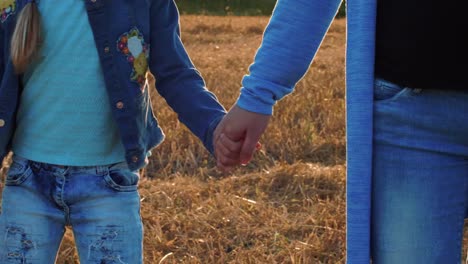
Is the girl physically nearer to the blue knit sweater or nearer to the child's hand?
the child's hand

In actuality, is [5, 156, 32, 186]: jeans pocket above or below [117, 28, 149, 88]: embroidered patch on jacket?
below

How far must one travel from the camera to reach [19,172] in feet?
7.63

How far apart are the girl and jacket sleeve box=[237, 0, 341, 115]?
0.41 metres

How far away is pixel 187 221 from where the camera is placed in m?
4.00

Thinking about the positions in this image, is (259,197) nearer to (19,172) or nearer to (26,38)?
(19,172)

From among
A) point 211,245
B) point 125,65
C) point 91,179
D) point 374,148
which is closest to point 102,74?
point 125,65

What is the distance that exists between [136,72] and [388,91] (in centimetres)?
77

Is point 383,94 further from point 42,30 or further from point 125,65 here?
point 42,30

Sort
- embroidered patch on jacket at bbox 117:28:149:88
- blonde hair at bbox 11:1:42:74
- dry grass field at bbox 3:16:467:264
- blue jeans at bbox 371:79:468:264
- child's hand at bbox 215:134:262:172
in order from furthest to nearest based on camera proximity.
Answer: dry grass field at bbox 3:16:467:264 → embroidered patch on jacket at bbox 117:28:149:88 → blonde hair at bbox 11:1:42:74 → child's hand at bbox 215:134:262:172 → blue jeans at bbox 371:79:468:264

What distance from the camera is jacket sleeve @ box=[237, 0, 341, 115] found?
1931 millimetres

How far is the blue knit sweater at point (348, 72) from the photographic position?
1859mm

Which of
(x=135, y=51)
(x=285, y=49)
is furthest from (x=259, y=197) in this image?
(x=285, y=49)

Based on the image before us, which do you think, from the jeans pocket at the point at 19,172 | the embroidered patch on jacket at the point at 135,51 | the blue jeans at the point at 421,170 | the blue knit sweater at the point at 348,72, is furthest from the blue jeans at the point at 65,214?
the blue jeans at the point at 421,170

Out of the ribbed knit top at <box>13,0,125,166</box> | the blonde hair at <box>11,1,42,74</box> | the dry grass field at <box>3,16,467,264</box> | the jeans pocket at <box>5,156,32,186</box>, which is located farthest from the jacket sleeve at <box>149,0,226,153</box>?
the dry grass field at <box>3,16,467,264</box>
